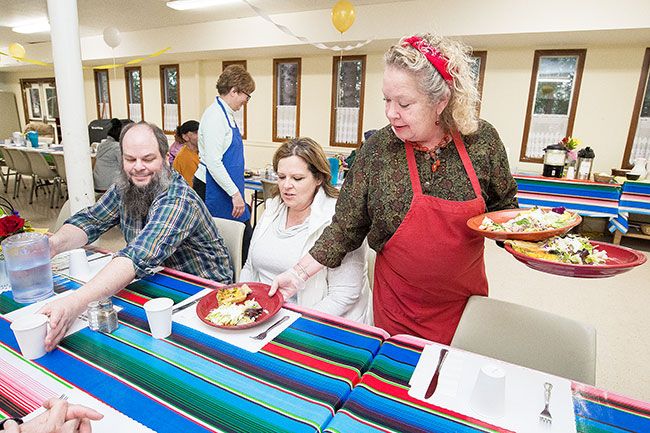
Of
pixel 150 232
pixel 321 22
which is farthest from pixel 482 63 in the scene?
pixel 150 232

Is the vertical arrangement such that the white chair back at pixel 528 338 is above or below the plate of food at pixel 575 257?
below

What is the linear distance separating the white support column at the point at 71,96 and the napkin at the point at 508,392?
2.37m

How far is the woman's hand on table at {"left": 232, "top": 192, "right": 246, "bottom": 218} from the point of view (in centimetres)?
Answer: 300

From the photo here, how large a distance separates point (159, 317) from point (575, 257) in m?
1.11

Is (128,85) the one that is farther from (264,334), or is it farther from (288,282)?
(264,334)

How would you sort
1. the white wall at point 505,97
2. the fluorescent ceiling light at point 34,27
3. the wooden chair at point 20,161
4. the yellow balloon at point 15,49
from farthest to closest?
1. the yellow balloon at point 15,49
2. the fluorescent ceiling light at point 34,27
3. the wooden chair at point 20,161
4. the white wall at point 505,97

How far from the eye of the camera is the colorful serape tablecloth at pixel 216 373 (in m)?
0.81

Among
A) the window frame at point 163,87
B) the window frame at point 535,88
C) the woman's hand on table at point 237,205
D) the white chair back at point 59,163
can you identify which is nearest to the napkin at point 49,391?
the woman's hand on table at point 237,205

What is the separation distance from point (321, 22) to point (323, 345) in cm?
538

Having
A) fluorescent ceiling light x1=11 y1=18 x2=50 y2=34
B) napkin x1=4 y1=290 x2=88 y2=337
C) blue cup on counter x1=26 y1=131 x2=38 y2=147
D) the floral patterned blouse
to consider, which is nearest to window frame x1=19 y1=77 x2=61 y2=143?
fluorescent ceiling light x1=11 y1=18 x2=50 y2=34

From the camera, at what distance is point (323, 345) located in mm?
1066

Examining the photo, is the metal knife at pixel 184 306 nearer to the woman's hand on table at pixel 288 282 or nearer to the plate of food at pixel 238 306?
the plate of food at pixel 238 306

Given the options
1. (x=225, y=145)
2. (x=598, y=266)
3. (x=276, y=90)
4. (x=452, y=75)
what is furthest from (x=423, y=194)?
(x=276, y=90)

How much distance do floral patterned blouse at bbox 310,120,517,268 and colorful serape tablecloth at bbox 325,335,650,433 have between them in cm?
53
